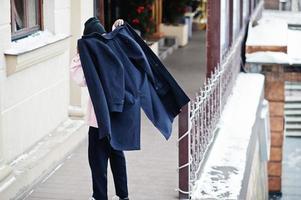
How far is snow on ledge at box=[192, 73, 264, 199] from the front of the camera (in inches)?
234

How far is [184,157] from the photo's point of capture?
5871 millimetres

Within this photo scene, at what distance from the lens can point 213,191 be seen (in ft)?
19.4

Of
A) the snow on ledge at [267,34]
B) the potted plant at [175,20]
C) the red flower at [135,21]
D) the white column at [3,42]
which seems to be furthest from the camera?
the potted plant at [175,20]

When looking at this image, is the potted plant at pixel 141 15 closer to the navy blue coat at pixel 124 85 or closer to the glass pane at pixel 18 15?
the glass pane at pixel 18 15

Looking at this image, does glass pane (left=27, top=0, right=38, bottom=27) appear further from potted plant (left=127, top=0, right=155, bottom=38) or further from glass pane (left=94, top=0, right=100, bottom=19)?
potted plant (left=127, top=0, right=155, bottom=38)

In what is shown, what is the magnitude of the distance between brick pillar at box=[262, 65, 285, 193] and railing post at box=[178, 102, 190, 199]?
23.5 feet

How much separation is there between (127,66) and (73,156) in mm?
2298

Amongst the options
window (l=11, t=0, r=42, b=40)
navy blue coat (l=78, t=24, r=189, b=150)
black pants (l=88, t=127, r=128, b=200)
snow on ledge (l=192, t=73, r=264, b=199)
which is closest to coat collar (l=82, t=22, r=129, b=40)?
navy blue coat (l=78, t=24, r=189, b=150)

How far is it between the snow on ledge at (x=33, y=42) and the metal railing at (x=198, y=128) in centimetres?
145

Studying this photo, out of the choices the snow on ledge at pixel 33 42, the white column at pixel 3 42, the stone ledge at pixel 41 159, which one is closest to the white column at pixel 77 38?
the stone ledge at pixel 41 159

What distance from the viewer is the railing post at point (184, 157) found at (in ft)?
19.1

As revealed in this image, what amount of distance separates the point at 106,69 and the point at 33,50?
1245 mm

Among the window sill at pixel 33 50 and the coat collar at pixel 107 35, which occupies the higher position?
the coat collar at pixel 107 35

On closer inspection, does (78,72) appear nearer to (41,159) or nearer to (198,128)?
(41,159)
